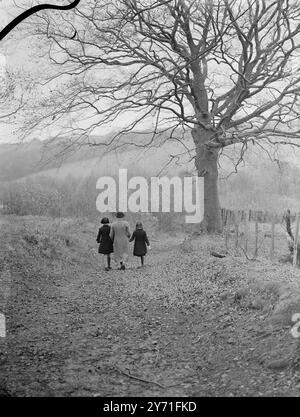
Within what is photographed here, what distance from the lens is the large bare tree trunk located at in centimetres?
1634

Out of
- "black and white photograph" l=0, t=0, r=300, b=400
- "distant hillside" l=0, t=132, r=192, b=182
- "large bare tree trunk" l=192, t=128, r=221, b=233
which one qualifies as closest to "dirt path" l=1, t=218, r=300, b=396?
"black and white photograph" l=0, t=0, r=300, b=400

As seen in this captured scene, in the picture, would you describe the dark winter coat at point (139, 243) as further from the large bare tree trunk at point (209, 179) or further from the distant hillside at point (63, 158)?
the large bare tree trunk at point (209, 179)

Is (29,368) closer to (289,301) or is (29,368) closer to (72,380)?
(72,380)

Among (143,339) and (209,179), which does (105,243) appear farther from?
(143,339)

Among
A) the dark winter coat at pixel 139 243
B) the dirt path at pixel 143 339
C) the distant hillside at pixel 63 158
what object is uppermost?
the distant hillside at pixel 63 158

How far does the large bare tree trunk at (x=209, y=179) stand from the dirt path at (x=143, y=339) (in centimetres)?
626

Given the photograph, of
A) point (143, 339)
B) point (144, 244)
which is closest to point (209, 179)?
point (144, 244)

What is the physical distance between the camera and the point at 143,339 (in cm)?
657
